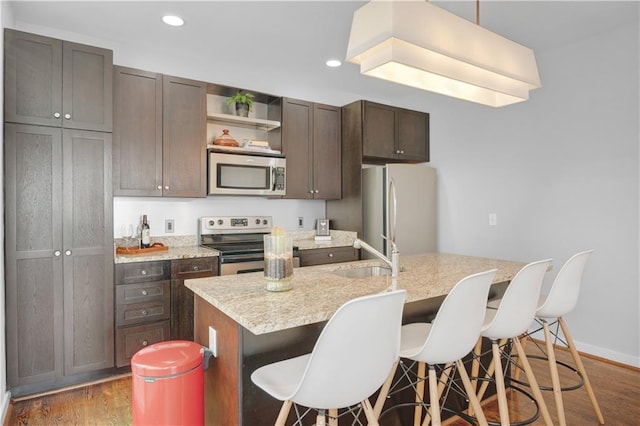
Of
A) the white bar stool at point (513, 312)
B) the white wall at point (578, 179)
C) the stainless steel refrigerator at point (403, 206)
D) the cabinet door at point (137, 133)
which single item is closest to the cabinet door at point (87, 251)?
the cabinet door at point (137, 133)

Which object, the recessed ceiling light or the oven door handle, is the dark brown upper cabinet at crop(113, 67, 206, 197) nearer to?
the recessed ceiling light

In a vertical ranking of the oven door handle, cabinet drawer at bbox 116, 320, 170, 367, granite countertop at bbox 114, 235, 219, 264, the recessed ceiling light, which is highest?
the recessed ceiling light

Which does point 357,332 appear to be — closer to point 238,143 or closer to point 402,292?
point 402,292

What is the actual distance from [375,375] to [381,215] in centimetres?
257

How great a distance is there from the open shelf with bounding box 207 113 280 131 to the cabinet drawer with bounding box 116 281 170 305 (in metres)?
1.47

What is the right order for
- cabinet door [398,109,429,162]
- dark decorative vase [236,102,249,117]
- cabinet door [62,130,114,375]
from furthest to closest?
1. cabinet door [398,109,429,162]
2. dark decorative vase [236,102,249,117]
3. cabinet door [62,130,114,375]

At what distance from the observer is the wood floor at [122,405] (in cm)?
221

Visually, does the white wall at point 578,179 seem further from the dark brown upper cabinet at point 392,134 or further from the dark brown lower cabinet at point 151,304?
the dark brown lower cabinet at point 151,304

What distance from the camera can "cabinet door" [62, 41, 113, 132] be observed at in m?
2.56

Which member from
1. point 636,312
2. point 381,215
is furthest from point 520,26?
point 636,312

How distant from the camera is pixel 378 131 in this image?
3.98 m

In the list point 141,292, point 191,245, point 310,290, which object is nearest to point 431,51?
Answer: point 310,290

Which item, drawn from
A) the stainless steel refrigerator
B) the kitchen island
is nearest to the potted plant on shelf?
the stainless steel refrigerator

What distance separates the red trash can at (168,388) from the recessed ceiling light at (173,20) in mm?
2282
